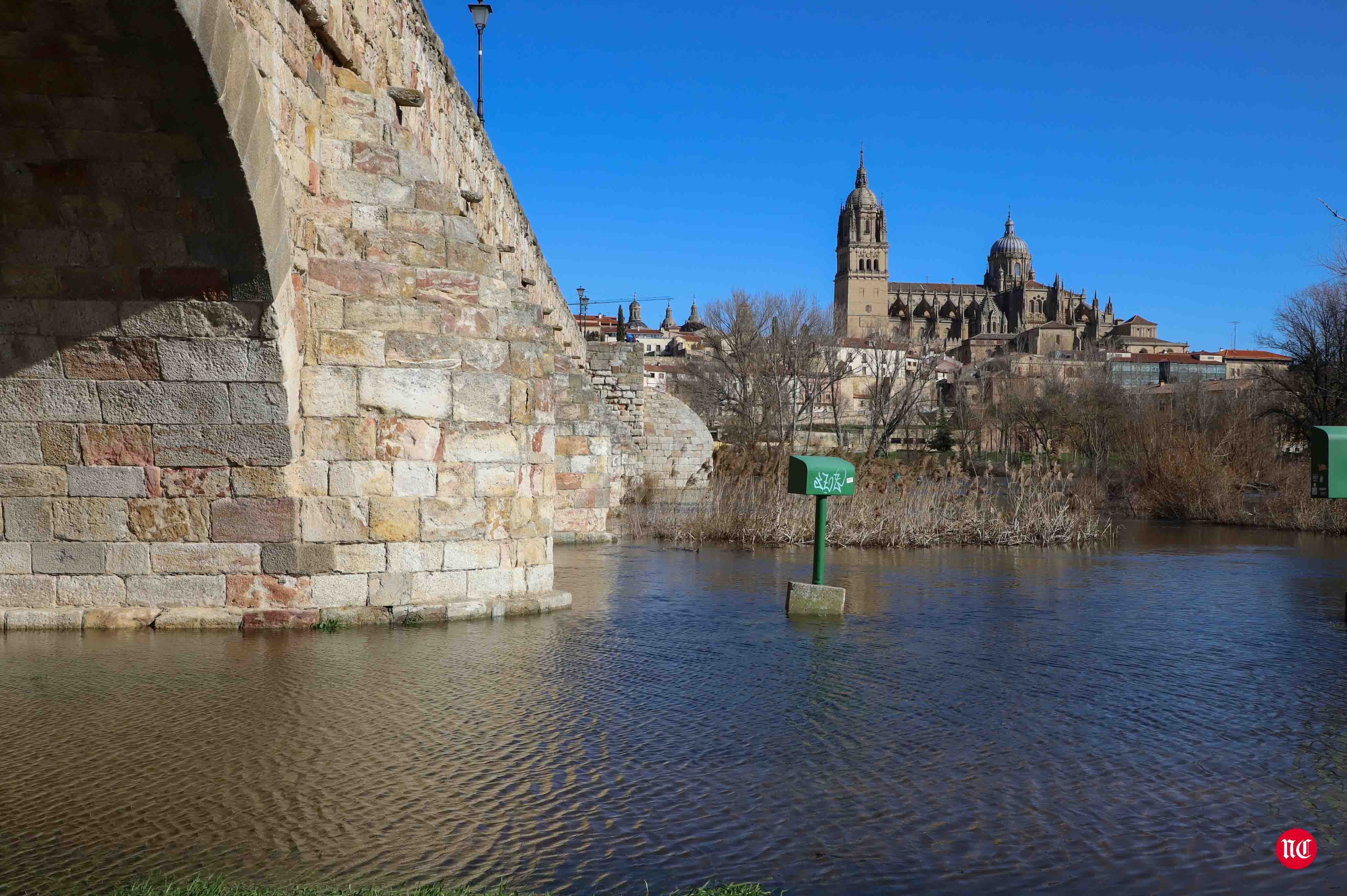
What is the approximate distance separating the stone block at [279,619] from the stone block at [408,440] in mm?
1251

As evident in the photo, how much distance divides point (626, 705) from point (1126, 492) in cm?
2417

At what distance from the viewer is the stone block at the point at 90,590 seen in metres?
8.50

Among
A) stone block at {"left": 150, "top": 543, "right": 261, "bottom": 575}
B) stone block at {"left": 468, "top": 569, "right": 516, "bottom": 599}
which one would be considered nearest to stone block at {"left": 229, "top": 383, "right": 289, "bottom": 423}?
stone block at {"left": 150, "top": 543, "right": 261, "bottom": 575}

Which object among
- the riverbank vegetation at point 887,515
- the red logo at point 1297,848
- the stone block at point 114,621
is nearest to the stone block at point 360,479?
the stone block at point 114,621

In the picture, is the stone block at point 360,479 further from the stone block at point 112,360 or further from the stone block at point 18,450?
Answer: the stone block at point 18,450

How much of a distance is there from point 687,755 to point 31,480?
5621 mm

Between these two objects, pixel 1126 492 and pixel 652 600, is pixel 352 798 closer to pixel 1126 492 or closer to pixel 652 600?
pixel 652 600

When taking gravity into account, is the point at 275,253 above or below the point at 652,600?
above

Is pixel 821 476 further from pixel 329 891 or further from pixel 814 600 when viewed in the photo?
pixel 329 891

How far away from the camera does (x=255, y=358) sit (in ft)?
27.0

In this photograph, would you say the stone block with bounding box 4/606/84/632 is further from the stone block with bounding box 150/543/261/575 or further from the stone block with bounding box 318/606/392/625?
the stone block with bounding box 318/606/392/625

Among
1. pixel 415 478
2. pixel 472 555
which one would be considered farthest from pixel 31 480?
pixel 472 555

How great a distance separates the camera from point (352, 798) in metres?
4.72

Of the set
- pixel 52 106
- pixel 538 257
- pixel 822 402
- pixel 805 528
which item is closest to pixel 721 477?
pixel 805 528
